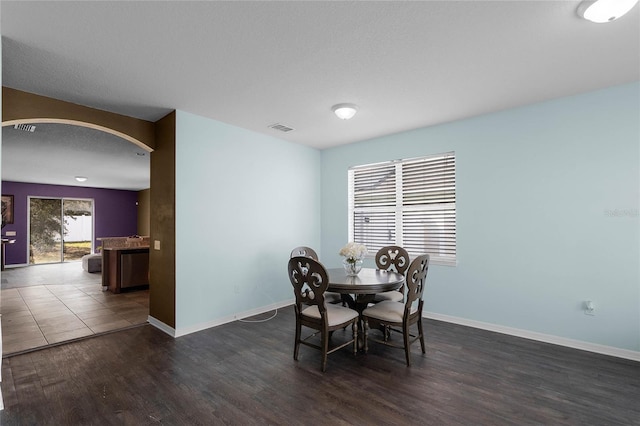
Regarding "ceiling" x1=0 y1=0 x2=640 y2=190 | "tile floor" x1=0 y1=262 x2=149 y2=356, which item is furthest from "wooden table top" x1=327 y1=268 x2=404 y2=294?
"tile floor" x1=0 y1=262 x2=149 y2=356

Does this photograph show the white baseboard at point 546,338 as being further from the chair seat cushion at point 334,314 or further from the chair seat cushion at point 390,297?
the chair seat cushion at point 334,314

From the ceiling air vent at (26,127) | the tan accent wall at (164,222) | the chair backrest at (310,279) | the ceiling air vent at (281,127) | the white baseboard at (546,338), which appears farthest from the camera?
the ceiling air vent at (281,127)

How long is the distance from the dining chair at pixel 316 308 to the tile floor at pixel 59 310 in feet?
Answer: 8.24

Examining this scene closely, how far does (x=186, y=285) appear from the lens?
3770 mm

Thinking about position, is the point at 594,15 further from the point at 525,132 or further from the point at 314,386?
the point at 314,386

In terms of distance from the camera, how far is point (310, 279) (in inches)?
113

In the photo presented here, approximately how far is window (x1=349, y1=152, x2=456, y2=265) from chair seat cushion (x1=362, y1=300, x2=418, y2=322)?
1440mm

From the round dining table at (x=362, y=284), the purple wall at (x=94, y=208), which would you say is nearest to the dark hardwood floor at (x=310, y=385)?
the round dining table at (x=362, y=284)

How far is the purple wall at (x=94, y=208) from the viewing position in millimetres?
9141

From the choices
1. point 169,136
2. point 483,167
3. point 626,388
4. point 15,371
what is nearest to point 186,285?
point 15,371

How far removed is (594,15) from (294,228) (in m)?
4.16

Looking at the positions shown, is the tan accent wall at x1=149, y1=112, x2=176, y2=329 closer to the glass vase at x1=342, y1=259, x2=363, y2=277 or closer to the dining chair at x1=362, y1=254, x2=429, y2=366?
the glass vase at x1=342, y1=259, x2=363, y2=277

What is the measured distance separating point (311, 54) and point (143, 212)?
36.2ft

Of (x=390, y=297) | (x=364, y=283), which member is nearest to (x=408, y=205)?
(x=390, y=297)
